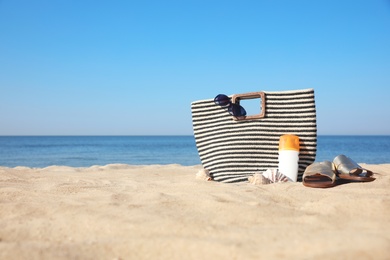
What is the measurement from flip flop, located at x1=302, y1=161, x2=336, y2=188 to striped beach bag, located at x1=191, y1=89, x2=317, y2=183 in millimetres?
385

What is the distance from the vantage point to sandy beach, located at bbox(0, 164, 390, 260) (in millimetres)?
1521

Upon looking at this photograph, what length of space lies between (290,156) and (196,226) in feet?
6.78

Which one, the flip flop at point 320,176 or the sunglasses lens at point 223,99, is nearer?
the flip flop at point 320,176

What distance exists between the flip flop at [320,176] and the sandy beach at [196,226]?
0.32m

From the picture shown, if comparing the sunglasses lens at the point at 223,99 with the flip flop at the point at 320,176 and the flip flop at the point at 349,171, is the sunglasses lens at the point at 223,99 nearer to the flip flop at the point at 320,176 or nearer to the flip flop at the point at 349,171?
the flip flop at the point at 320,176

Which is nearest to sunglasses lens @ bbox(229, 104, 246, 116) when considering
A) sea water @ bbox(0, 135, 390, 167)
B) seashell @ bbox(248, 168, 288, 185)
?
seashell @ bbox(248, 168, 288, 185)

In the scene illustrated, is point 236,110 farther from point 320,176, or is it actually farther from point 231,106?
point 320,176

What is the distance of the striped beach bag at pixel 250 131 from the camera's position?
377cm

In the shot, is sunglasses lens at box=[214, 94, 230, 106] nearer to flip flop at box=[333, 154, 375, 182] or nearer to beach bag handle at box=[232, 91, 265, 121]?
beach bag handle at box=[232, 91, 265, 121]

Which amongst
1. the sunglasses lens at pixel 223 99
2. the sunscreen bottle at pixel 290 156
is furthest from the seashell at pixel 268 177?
the sunglasses lens at pixel 223 99

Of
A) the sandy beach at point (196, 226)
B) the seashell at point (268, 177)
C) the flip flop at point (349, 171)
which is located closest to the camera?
the sandy beach at point (196, 226)

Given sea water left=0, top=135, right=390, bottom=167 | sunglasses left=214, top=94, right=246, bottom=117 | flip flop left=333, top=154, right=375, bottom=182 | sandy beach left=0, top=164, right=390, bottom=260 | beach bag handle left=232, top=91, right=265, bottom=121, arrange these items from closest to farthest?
sandy beach left=0, top=164, right=390, bottom=260
flip flop left=333, top=154, right=375, bottom=182
beach bag handle left=232, top=91, right=265, bottom=121
sunglasses left=214, top=94, right=246, bottom=117
sea water left=0, top=135, right=390, bottom=167

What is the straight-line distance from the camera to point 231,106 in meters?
4.11

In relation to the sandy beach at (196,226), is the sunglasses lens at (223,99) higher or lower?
higher
